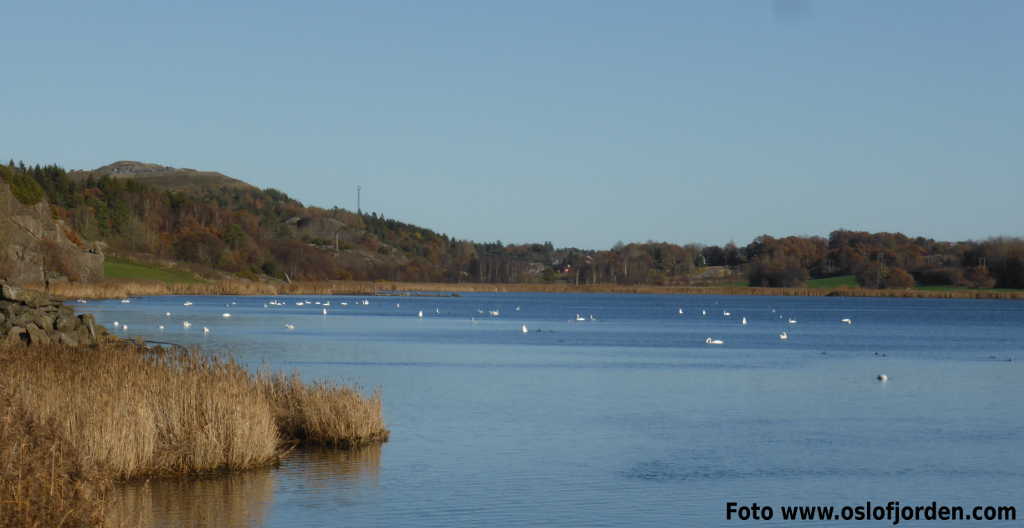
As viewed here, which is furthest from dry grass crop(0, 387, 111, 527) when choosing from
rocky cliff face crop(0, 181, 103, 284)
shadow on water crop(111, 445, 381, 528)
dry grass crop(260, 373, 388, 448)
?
rocky cliff face crop(0, 181, 103, 284)

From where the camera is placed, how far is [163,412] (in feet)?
62.9

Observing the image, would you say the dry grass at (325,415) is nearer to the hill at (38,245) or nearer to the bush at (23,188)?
the hill at (38,245)

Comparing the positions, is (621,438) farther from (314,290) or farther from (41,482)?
(314,290)

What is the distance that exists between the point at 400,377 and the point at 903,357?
80.9ft

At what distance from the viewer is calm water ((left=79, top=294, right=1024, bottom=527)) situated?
17781 millimetres

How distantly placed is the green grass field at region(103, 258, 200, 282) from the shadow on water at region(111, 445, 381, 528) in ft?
339

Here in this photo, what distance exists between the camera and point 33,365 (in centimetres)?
2042

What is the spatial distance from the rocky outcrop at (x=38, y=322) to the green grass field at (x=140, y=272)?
92252mm

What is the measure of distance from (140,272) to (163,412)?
4400 inches

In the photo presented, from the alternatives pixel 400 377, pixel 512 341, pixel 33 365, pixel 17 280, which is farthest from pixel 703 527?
pixel 17 280

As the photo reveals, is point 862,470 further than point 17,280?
No

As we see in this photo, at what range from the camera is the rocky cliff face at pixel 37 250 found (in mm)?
76750

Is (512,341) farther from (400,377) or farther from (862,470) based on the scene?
(862,470)

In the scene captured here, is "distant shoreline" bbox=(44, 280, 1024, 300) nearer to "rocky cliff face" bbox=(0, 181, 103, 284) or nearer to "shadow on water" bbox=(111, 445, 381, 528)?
"rocky cliff face" bbox=(0, 181, 103, 284)
